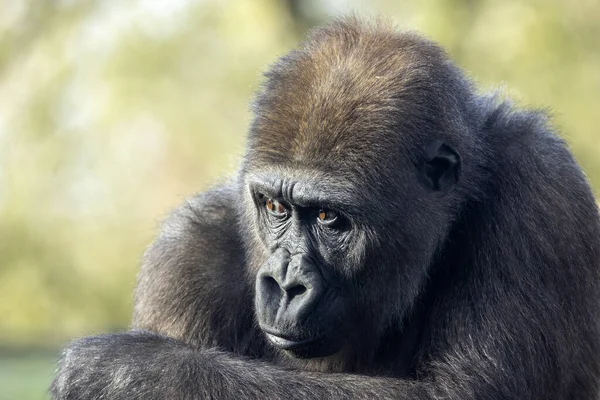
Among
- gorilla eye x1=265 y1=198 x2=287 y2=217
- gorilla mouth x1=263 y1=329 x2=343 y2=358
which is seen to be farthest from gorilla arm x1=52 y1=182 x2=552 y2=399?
gorilla eye x1=265 y1=198 x2=287 y2=217

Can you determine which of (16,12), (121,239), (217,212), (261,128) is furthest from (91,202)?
(261,128)

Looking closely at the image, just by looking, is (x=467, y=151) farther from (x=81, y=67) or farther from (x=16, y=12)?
(x=16, y=12)

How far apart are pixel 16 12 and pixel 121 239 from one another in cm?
593

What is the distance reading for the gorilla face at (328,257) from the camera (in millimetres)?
4836

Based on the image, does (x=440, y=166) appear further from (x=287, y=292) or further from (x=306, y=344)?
(x=306, y=344)

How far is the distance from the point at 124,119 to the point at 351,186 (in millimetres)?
11569

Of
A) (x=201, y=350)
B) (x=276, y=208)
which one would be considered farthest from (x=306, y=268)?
(x=201, y=350)

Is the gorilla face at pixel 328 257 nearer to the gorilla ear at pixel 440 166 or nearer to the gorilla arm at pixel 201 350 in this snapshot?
the gorilla ear at pixel 440 166

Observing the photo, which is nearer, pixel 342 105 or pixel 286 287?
pixel 286 287

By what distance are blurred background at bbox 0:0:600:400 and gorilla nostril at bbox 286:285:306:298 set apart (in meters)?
9.98

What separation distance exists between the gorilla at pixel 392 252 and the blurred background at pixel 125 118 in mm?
9560

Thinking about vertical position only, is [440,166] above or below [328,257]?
above

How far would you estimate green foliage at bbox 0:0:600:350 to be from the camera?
607 inches

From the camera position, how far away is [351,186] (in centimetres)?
491
